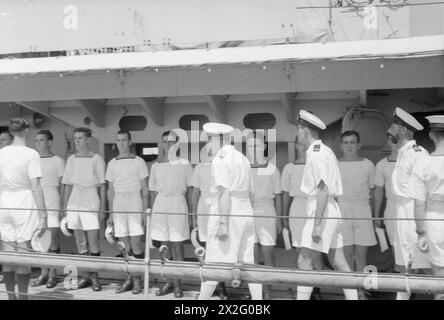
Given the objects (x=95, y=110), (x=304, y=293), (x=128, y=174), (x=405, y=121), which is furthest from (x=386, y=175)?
(x=95, y=110)

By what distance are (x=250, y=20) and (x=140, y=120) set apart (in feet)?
5.17

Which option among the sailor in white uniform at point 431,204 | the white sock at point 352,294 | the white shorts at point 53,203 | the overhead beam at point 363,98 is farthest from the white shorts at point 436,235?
the white shorts at point 53,203

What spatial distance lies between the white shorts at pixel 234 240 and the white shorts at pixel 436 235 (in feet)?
3.86

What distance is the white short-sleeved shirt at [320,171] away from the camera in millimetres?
3779

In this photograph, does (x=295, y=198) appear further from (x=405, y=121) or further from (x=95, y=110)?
(x=95, y=110)

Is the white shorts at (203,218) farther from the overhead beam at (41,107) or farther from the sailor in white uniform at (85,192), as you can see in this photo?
the overhead beam at (41,107)

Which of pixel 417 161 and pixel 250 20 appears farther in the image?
pixel 250 20

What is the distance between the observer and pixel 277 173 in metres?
4.86

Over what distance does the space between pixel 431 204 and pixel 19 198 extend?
9.53 feet

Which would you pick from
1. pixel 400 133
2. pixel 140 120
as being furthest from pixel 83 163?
pixel 400 133

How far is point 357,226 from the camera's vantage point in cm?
451

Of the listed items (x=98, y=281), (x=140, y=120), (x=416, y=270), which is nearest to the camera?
(x=416, y=270)

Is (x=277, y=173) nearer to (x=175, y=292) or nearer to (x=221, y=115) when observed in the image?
(x=221, y=115)

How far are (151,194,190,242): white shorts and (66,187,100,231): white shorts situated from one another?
56cm
